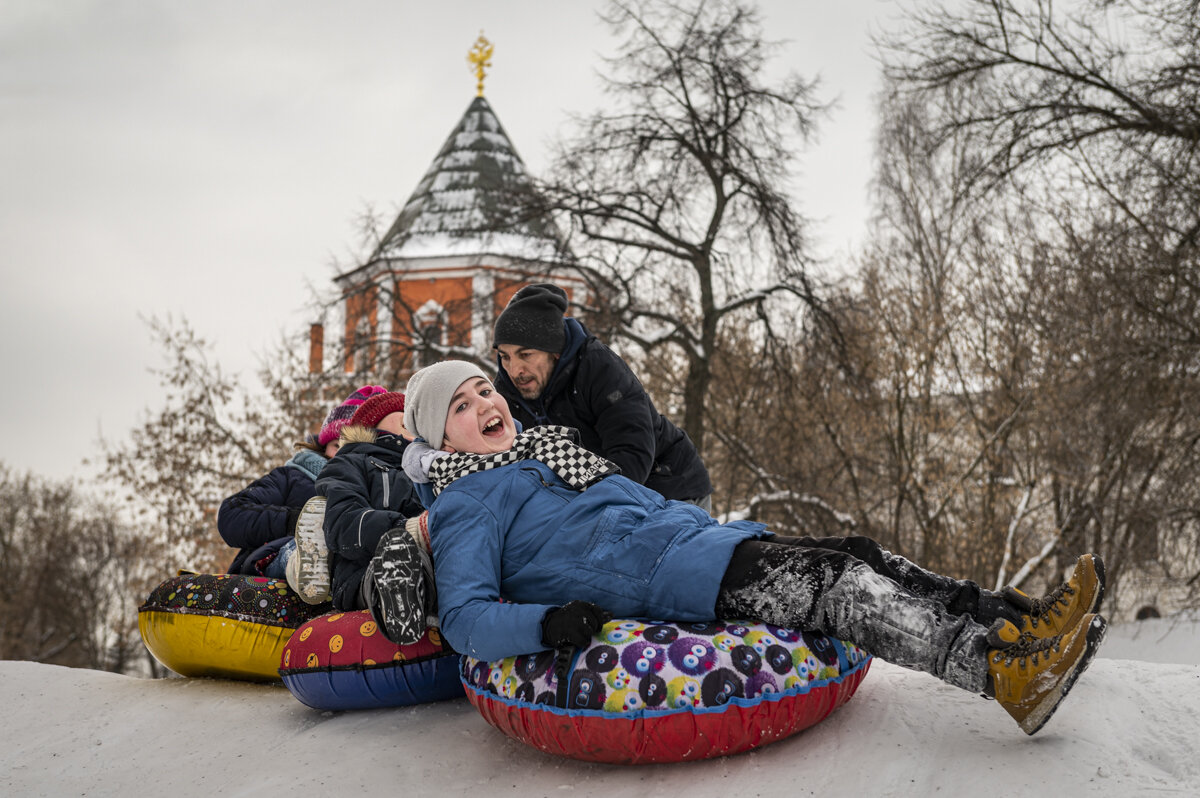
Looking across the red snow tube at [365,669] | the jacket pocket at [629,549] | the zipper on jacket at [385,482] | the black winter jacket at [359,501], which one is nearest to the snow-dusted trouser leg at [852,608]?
the jacket pocket at [629,549]

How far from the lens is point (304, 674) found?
149 inches

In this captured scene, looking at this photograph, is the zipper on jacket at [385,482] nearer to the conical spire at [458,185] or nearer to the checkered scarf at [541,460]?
the checkered scarf at [541,460]

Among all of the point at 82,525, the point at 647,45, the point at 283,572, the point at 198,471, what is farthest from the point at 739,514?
the point at 82,525

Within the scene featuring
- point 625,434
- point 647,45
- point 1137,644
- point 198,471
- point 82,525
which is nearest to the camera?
point 625,434

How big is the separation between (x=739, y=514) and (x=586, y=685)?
1046cm

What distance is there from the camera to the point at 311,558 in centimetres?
425

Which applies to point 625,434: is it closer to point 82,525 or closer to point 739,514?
point 739,514

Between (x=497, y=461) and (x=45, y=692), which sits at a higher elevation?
(x=497, y=461)

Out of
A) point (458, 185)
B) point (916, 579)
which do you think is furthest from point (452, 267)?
point (916, 579)

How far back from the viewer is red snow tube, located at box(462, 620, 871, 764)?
2.79m

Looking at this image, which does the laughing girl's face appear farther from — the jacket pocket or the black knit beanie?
the black knit beanie

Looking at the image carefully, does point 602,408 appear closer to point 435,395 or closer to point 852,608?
point 435,395

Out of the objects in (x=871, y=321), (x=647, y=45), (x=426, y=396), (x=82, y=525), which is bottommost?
(x=82, y=525)

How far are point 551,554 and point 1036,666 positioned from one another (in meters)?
1.44
